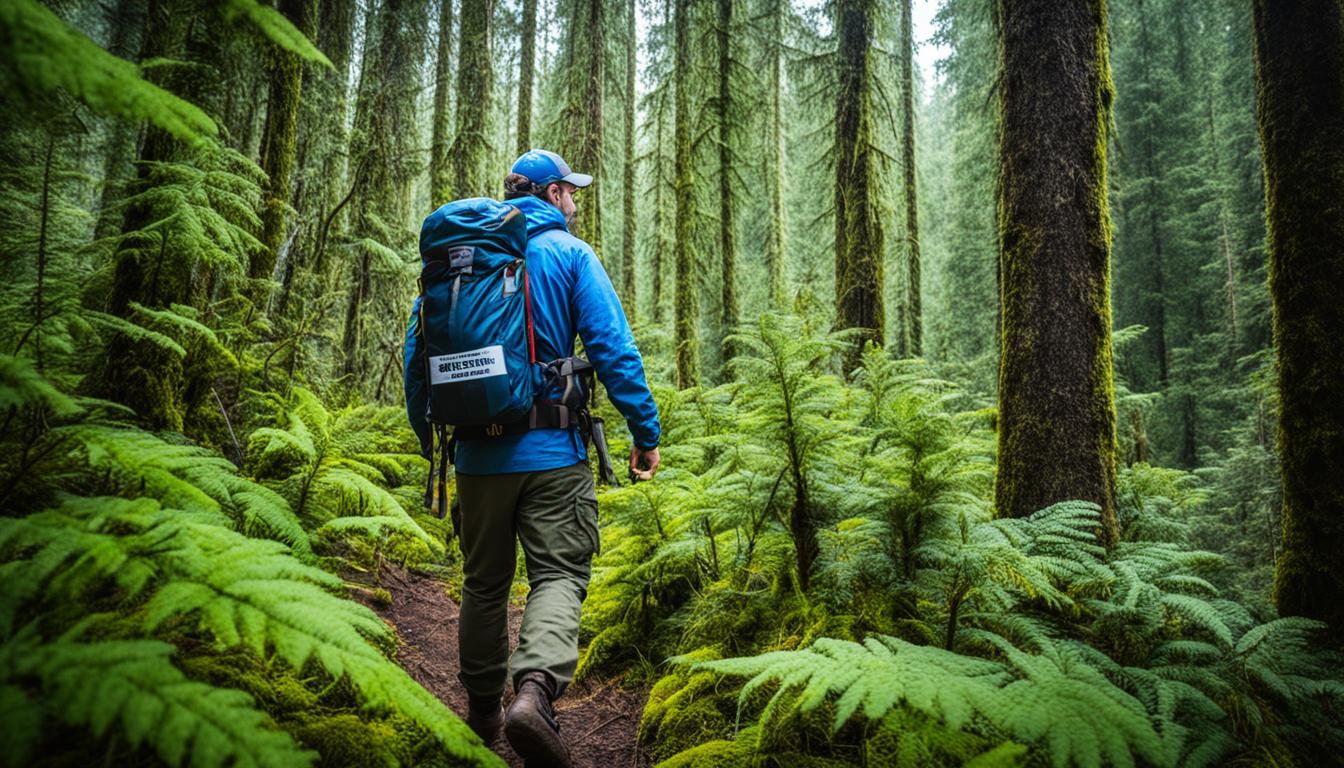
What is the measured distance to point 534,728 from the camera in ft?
7.55

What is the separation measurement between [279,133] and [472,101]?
548 cm

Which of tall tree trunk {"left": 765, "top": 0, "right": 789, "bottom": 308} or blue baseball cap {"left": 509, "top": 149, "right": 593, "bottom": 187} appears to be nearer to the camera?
blue baseball cap {"left": 509, "top": 149, "right": 593, "bottom": 187}

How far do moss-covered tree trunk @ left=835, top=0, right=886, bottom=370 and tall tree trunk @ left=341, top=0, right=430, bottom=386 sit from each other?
7.36 metres

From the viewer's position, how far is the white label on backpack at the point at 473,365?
2.74 metres

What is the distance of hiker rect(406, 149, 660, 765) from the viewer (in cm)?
280

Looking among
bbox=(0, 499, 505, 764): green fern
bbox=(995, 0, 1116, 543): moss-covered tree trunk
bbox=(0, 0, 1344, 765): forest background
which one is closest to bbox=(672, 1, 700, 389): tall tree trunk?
bbox=(0, 0, 1344, 765): forest background

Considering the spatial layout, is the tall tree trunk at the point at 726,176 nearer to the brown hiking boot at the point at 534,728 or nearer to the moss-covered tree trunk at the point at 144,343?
the moss-covered tree trunk at the point at 144,343

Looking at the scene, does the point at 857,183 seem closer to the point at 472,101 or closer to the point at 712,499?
the point at 472,101

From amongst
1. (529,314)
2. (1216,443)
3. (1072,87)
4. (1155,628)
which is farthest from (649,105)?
(1216,443)

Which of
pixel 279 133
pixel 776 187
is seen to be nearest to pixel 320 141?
pixel 279 133

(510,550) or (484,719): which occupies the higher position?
(510,550)

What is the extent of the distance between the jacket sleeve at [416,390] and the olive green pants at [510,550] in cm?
55

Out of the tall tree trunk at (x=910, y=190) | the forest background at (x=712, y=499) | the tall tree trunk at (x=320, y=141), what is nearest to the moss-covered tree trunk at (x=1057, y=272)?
the forest background at (x=712, y=499)

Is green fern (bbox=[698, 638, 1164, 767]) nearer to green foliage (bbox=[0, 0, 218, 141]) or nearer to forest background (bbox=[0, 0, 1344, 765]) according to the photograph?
forest background (bbox=[0, 0, 1344, 765])
